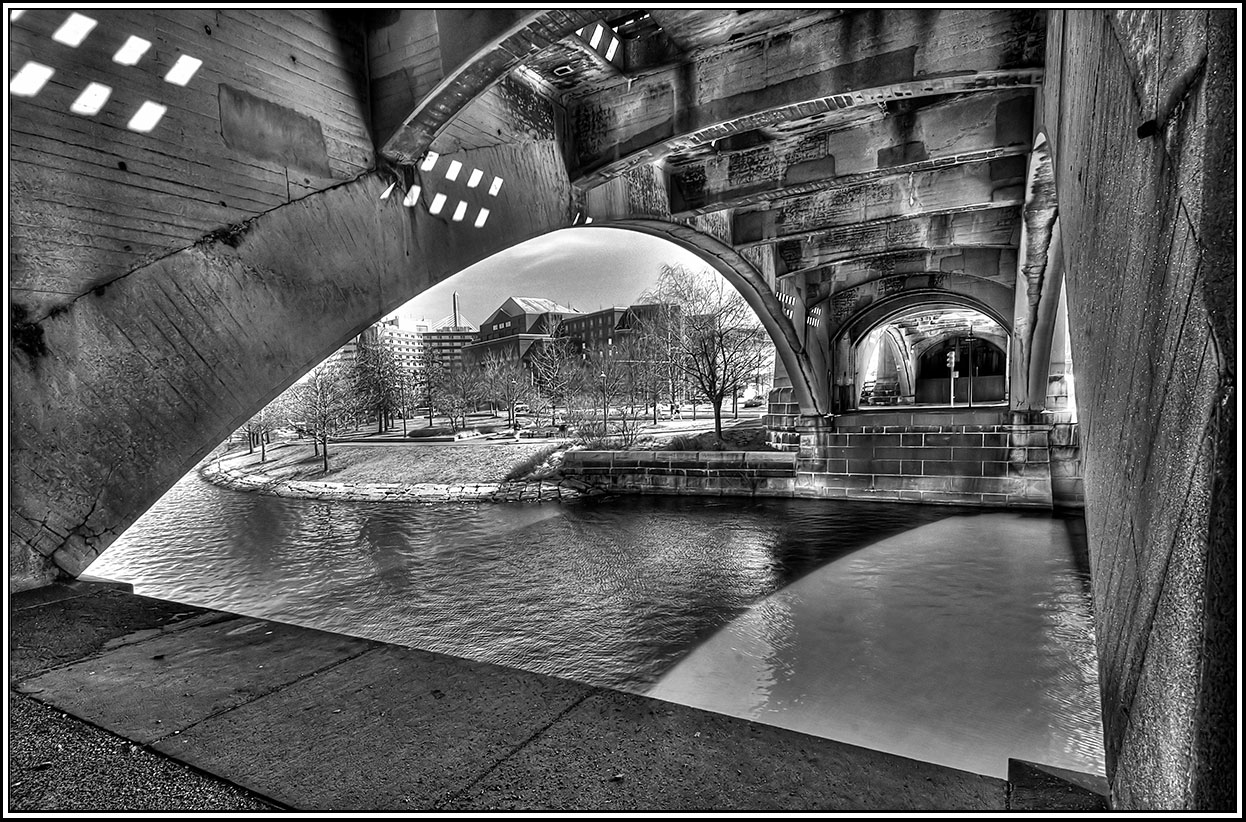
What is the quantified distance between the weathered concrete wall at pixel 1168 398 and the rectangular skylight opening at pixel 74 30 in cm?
516

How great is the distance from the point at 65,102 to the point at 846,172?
339 inches

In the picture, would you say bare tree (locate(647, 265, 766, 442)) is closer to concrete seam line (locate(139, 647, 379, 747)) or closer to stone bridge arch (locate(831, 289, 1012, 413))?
stone bridge arch (locate(831, 289, 1012, 413))

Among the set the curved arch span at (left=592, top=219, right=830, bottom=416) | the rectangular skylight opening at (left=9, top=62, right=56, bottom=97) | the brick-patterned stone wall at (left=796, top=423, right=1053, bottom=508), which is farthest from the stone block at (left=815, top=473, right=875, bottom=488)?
the rectangular skylight opening at (left=9, top=62, right=56, bottom=97)

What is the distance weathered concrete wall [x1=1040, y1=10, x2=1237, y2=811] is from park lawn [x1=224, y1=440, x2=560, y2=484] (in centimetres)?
2154

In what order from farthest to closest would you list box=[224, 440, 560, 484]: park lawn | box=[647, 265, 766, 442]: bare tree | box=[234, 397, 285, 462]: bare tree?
box=[234, 397, 285, 462]: bare tree, box=[647, 265, 766, 442]: bare tree, box=[224, 440, 560, 484]: park lawn

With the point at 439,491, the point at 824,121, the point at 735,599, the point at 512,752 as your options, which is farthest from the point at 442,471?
the point at 512,752

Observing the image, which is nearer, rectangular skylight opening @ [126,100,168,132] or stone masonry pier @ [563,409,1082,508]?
rectangular skylight opening @ [126,100,168,132]

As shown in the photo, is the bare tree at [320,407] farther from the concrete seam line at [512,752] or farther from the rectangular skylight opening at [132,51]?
the concrete seam line at [512,752]

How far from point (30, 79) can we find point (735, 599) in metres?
10.6

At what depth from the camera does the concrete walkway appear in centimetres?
177

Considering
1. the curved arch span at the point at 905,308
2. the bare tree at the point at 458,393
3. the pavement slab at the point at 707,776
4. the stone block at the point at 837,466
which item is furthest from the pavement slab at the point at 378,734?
the bare tree at the point at 458,393

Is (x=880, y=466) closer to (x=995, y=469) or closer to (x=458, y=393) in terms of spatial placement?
(x=995, y=469)

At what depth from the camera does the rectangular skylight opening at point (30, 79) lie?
320cm

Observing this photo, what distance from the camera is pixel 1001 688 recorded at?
7.30 m
